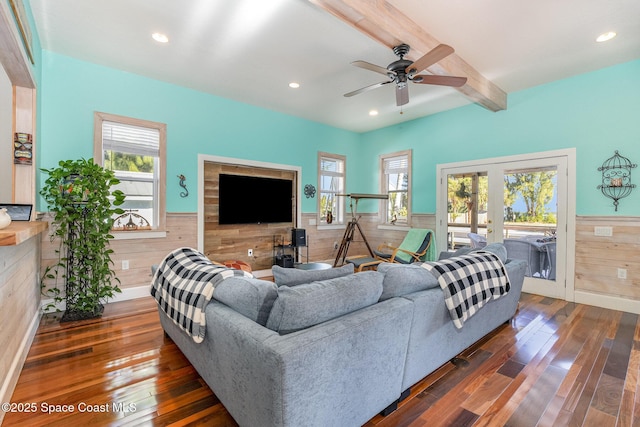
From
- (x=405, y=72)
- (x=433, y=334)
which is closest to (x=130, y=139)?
(x=405, y=72)

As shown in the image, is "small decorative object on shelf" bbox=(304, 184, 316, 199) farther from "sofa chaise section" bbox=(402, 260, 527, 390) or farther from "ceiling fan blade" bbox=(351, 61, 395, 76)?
"sofa chaise section" bbox=(402, 260, 527, 390)

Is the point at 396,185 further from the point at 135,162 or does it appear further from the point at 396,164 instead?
the point at 135,162

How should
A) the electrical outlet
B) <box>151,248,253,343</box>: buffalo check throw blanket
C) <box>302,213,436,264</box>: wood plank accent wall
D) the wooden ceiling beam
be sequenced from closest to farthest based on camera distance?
1. <box>151,248,253,343</box>: buffalo check throw blanket
2. the wooden ceiling beam
3. the electrical outlet
4. <box>302,213,436,264</box>: wood plank accent wall

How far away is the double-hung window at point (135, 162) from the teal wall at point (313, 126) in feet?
0.35

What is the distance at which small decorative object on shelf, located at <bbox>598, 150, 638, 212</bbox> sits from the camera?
343cm

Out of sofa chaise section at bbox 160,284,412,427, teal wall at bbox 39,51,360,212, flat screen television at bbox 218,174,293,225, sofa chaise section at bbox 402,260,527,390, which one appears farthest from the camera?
flat screen television at bbox 218,174,293,225

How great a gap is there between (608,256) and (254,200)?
4.99 meters

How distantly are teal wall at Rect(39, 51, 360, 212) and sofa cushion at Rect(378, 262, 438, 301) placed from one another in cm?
335

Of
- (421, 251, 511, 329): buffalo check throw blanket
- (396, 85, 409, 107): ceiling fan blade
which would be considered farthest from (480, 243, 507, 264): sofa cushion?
(396, 85, 409, 107): ceiling fan blade

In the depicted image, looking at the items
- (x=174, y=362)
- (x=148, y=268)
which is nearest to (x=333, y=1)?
(x=174, y=362)

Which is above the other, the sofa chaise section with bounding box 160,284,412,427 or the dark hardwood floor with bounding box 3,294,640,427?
the sofa chaise section with bounding box 160,284,412,427

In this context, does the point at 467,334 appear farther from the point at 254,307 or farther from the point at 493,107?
the point at 493,107

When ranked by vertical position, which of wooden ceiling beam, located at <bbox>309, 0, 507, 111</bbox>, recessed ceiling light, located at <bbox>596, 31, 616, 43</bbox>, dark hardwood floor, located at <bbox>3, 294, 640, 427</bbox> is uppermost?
recessed ceiling light, located at <bbox>596, 31, 616, 43</bbox>

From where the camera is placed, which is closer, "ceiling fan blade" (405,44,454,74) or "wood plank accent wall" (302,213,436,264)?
"ceiling fan blade" (405,44,454,74)
